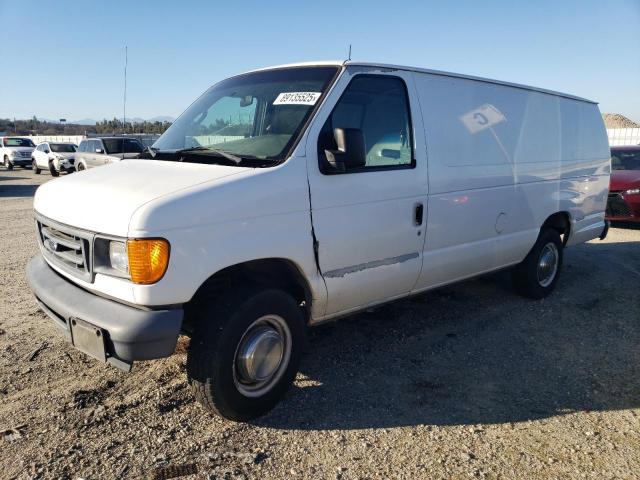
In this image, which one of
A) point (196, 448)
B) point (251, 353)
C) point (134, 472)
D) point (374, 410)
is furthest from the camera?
point (374, 410)

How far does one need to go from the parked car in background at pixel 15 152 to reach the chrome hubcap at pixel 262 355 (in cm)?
3081

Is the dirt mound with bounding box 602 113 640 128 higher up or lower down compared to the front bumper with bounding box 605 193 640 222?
higher up

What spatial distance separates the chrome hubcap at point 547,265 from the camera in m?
5.75

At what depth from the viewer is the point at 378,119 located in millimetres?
3775

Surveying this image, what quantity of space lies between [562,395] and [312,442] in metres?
1.91

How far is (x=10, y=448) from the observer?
2.84 m

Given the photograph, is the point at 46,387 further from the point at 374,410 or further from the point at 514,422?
the point at 514,422

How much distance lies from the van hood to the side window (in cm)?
87

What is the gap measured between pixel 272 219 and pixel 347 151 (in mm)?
660

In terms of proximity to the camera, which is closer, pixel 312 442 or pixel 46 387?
pixel 312 442

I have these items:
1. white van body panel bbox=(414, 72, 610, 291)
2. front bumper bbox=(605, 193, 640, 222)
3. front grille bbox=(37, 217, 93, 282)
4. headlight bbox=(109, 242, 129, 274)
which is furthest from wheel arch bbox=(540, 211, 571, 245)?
front bumper bbox=(605, 193, 640, 222)

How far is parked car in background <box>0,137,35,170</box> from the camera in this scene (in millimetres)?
28572

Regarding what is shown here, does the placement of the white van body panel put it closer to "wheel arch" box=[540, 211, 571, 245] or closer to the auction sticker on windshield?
"wheel arch" box=[540, 211, 571, 245]

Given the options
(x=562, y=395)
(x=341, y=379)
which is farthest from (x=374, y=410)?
(x=562, y=395)
